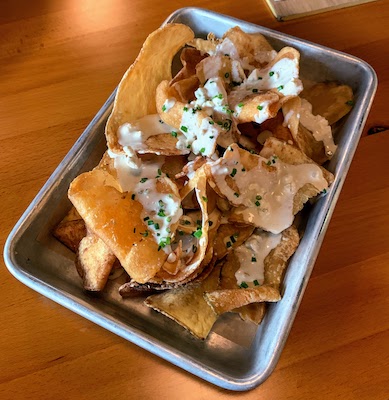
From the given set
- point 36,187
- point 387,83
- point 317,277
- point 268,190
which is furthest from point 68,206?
point 387,83

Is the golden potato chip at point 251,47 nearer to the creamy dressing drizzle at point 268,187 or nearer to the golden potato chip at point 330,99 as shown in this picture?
the golden potato chip at point 330,99

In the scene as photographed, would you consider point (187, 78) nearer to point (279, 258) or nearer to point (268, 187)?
point (268, 187)

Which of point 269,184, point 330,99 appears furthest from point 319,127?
point 269,184

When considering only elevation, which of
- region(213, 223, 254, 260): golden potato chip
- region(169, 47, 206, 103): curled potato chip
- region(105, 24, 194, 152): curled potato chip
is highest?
region(105, 24, 194, 152): curled potato chip

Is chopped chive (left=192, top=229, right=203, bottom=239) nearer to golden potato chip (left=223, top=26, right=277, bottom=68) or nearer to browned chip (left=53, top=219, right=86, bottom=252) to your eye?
browned chip (left=53, top=219, right=86, bottom=252)

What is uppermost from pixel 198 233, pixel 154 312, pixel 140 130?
pixel 140 130

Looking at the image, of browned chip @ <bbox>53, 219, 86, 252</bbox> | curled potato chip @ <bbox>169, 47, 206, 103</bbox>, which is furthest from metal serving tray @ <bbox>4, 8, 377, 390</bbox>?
curled potato chip @ <bbox>169, 47, 206, 103</bbox>
